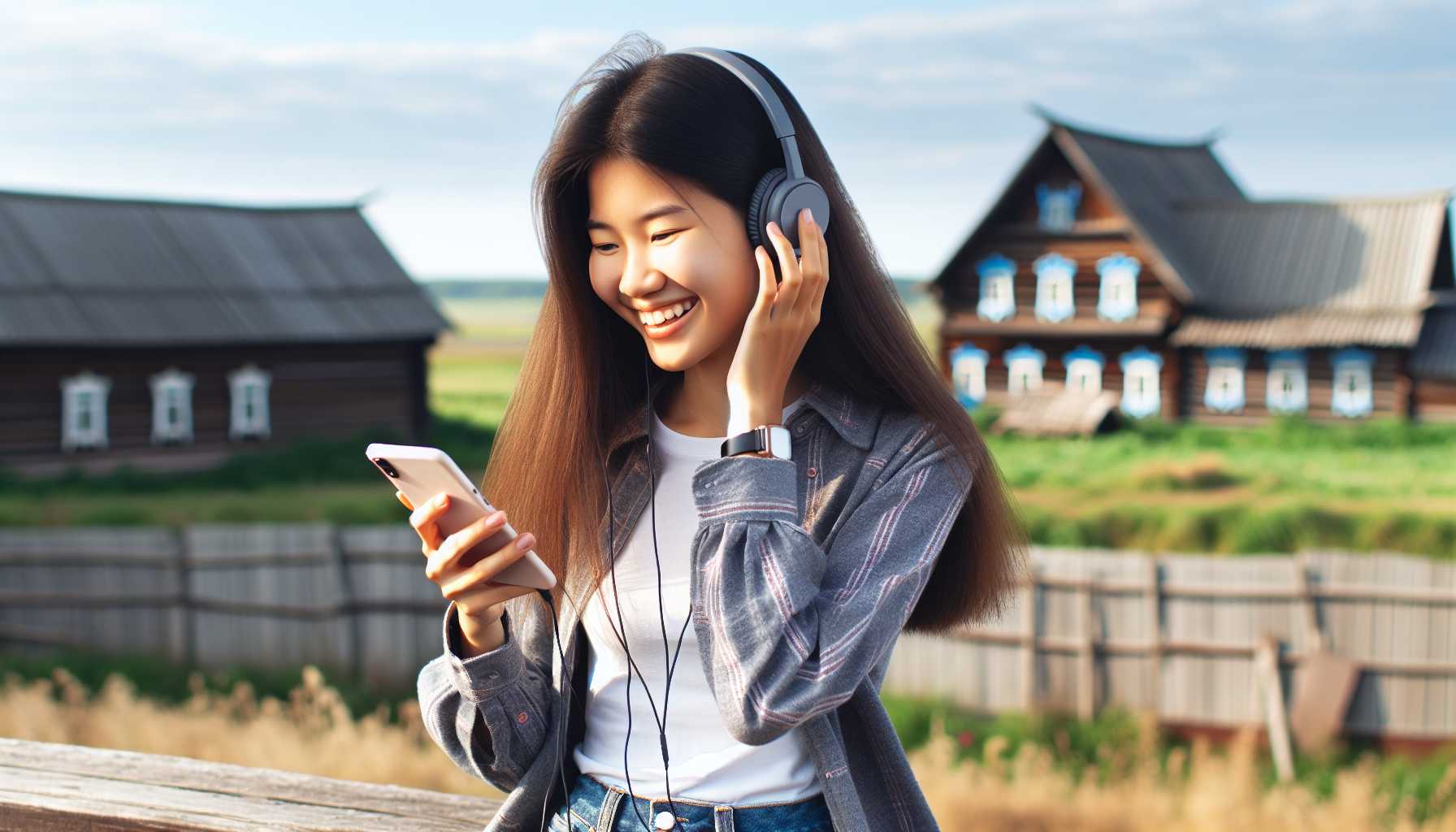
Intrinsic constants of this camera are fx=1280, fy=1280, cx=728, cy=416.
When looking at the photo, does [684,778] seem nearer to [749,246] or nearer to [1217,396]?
[749,246]

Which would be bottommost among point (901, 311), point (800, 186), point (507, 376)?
point (507, 376)

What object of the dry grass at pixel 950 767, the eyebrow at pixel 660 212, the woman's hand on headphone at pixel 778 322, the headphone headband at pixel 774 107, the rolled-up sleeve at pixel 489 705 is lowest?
the dry grass at pixel 950 767

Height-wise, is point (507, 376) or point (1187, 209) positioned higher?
point (1187, 209)

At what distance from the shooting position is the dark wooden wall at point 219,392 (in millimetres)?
18625

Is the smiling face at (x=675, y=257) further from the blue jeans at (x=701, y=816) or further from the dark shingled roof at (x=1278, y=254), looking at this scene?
the dark shingled roof at (x=1278, y=254)

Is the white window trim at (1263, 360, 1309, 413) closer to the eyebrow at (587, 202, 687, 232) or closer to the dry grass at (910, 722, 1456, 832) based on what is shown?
the dry grass at (910, 722, 1456, 832)

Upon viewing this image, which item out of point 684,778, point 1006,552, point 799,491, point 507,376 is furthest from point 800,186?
point 507,376

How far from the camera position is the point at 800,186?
5.72 ft

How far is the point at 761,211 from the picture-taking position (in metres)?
1.76

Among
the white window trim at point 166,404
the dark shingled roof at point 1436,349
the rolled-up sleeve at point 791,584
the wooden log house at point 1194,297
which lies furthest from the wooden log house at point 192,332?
the rolled-up sleeve at point 791,584

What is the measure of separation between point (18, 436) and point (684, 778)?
769 inches

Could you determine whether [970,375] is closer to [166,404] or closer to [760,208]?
[166,404]

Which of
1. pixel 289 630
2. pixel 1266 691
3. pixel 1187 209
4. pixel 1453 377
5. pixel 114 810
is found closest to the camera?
pixel 114 810

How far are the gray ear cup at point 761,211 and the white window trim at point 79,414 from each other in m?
19.7
